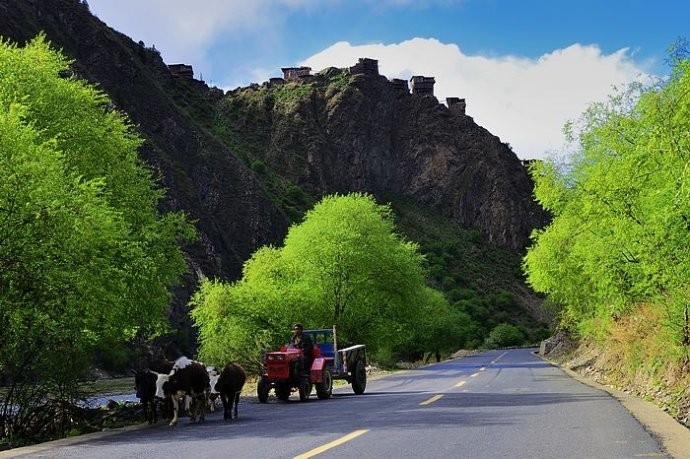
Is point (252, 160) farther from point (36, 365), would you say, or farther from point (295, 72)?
point (36, 365)

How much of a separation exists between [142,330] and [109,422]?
5.30 metres

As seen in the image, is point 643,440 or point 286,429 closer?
point 643,440

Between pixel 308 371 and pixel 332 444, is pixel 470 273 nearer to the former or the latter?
pixel 308 371

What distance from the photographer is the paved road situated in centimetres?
920

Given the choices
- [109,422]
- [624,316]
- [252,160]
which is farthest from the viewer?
[252,160]

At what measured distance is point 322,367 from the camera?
20.1 m

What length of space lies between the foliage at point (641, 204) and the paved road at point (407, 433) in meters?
3.55

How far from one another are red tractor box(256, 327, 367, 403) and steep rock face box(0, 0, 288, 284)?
65569 millimetres

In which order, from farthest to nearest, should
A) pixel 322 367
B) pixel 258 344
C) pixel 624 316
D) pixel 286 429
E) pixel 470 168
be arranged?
pixel 470 168, pixel 258 344, pixel 624 316, pixel 322 367, pixel 286 429

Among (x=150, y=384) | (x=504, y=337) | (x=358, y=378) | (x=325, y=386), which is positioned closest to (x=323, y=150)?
(x=504, y=337)

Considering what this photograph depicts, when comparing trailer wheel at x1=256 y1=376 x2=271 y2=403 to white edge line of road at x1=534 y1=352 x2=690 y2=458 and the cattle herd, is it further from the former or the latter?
white edge line of road at x1=534 y1=352 x2=690 y2=458

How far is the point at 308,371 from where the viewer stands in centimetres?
2005

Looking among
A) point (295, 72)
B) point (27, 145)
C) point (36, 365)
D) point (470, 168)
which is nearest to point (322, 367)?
point (36, 365)

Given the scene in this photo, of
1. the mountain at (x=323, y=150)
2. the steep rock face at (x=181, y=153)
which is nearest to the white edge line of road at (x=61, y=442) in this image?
the steep rock face at (x=181, y=153)
